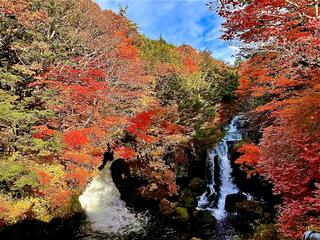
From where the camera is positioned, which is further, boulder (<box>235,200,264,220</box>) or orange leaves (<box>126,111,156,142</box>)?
orange leaves (<box>126,111,156,142</box>)

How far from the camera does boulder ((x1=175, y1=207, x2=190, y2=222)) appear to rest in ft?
65.0

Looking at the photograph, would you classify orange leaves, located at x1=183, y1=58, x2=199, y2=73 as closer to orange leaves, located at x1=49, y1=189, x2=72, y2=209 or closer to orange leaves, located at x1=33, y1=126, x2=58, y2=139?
orange leaves, located at x1=33, y1=126, x2=58, y2=139

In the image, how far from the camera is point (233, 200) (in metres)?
21.6

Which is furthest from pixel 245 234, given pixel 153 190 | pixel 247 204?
pixel 153 190

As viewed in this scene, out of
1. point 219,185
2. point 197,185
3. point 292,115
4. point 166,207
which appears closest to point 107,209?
point 166,207

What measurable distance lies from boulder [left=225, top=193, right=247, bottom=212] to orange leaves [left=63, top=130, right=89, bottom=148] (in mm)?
10098

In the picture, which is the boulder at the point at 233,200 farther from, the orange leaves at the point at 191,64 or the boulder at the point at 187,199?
the orange leaves at the point at 191,64

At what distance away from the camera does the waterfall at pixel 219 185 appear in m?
21.7

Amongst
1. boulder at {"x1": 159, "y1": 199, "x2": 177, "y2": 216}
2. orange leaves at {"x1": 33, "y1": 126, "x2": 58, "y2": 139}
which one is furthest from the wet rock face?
orange leaves at {"x1": 33, "y1": 126, "x2": 58, "y2": 139}

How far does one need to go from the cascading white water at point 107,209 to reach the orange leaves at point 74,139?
495cm

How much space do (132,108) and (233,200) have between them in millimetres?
10566

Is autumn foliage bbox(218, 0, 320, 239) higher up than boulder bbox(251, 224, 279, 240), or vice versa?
autumn foliage bbox(218, 0, 320, 239)

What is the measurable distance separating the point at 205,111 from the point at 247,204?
954 centimetres

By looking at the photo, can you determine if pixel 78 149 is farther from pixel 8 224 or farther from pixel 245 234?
pixel 245 234
